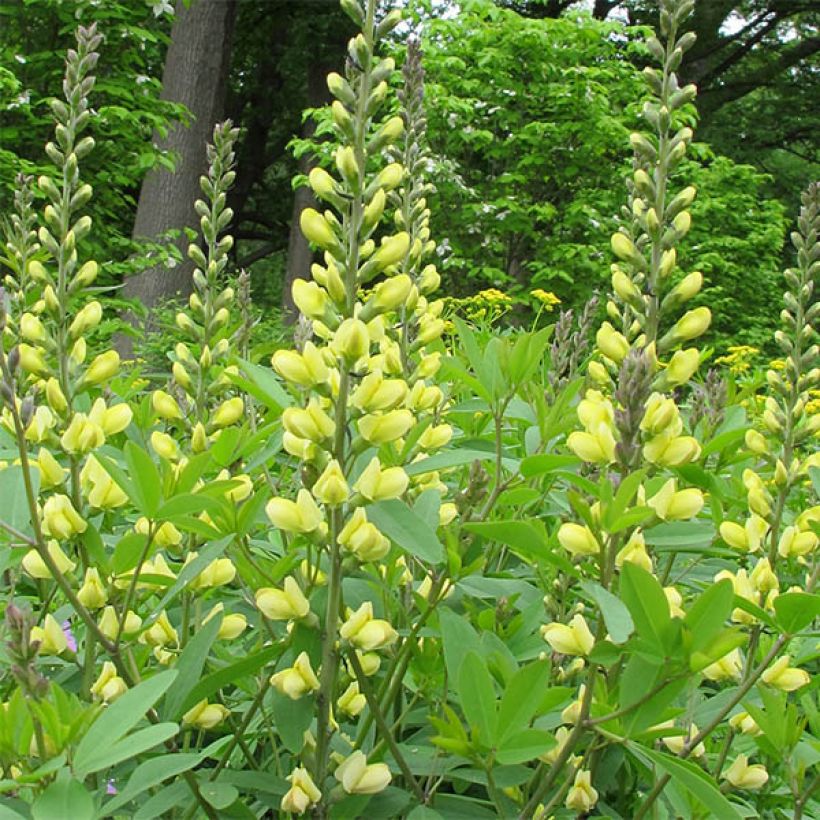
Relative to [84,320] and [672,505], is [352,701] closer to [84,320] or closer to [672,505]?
[672,505]

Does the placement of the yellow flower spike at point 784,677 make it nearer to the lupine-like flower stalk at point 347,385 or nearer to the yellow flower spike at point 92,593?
the lupine-like flower stalk at point 347,385

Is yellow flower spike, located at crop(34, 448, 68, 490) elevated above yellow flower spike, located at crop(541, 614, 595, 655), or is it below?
above

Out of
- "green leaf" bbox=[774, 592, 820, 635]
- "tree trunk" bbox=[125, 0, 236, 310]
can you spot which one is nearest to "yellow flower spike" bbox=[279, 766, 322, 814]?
"green leaf" bbox=[774, 592, 820, 635]

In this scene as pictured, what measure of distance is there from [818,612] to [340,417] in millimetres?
593

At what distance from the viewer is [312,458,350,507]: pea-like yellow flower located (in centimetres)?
97

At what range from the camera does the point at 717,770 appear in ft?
3.93

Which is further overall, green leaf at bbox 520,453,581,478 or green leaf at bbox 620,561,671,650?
green leaf at bbox 520,453,581,478

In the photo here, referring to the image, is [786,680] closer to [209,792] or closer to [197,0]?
[209,792]

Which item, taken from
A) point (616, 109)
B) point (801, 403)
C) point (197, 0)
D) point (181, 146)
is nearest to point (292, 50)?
point (197, 0)

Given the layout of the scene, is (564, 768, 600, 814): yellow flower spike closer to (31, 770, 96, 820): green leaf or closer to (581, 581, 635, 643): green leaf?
(581, 581, 635, 643): green leaf

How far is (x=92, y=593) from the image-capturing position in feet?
3.53

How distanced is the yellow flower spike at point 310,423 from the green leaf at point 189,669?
0.24 meters

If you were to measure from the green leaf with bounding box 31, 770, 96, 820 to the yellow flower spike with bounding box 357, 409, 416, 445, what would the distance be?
451 mm

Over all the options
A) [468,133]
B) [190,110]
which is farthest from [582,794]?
[190,110]
